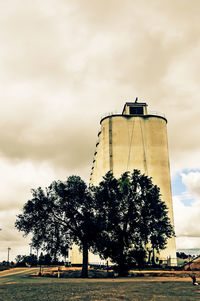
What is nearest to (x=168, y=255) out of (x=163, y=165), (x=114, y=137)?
(x=163, y=165)

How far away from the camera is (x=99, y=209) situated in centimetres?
4166

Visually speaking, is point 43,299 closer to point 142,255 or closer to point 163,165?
point 142,255

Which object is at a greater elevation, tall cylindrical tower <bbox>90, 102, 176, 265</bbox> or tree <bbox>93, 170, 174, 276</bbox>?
tall cylindrical tower <bbox>90, 102, 176, 265</bbox>

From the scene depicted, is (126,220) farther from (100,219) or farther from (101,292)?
(101,292)

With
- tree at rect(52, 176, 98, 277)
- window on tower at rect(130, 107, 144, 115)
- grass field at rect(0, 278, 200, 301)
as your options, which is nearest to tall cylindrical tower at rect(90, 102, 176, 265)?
window on tower at rect(130, 107, 144, 115)

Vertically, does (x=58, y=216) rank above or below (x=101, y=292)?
above

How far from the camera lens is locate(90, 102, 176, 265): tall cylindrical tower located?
2832 inches

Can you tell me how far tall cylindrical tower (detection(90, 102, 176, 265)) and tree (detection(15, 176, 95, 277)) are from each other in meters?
27.9

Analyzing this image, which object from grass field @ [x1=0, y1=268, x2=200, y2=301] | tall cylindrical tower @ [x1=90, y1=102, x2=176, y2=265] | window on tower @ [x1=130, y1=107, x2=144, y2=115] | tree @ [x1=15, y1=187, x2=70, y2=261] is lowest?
grass field @ [x1=0, y1=268, x2=200, y2=301]

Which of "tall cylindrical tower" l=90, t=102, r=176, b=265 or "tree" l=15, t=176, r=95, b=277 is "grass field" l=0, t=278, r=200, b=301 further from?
"tall cylindrical tower" l=90, t=102, r=176, b=265

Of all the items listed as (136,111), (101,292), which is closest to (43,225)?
(101,292)

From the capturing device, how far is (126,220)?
132ft

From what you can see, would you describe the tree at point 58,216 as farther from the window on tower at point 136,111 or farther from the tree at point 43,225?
the window on tower at point 136,111

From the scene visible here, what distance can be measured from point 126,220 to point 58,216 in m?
9.52
